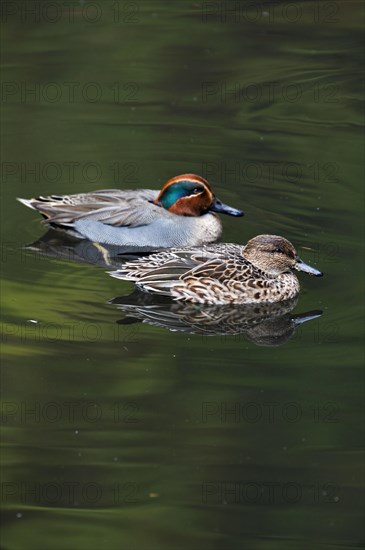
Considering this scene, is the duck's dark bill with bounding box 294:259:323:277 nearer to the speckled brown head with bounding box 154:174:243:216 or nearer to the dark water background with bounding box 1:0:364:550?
the dark water background with bounding box 1:0:364:550

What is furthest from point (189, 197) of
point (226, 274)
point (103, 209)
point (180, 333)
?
point (180, 333)

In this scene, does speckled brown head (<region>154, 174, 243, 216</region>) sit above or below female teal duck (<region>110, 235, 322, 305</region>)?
above

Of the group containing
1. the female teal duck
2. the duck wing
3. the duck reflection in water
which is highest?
the duck wing

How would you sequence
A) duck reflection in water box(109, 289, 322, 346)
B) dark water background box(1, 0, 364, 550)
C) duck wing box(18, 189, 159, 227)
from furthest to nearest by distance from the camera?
duck wing box(18, 189, 159, 227) < duck reflection in water box(109, 289, 322, 346) < dark water background box(1, 0, 364, 550)

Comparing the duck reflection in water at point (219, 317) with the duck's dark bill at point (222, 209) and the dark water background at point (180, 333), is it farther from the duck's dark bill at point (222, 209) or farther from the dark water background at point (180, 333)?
the duck's dark bill at point (222, 209)

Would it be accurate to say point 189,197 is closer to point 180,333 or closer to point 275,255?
point 275,255

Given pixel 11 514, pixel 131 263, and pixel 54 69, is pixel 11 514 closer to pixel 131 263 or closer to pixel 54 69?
pixel 131 263

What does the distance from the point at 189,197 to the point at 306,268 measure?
6.19ft

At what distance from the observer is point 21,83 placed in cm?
1430

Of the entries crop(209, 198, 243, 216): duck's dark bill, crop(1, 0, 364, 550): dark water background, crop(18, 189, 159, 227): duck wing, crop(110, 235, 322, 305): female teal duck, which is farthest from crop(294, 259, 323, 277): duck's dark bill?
crop(18, 189, 159, 227): duck wing

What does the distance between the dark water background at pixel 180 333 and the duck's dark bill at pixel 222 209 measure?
267 millimetres

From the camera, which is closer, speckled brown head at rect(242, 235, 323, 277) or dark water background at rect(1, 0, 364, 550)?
dark water background at rect(1, 0, 364, 550)

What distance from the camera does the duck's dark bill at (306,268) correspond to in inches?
386

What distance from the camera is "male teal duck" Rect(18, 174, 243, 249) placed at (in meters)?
11.2
